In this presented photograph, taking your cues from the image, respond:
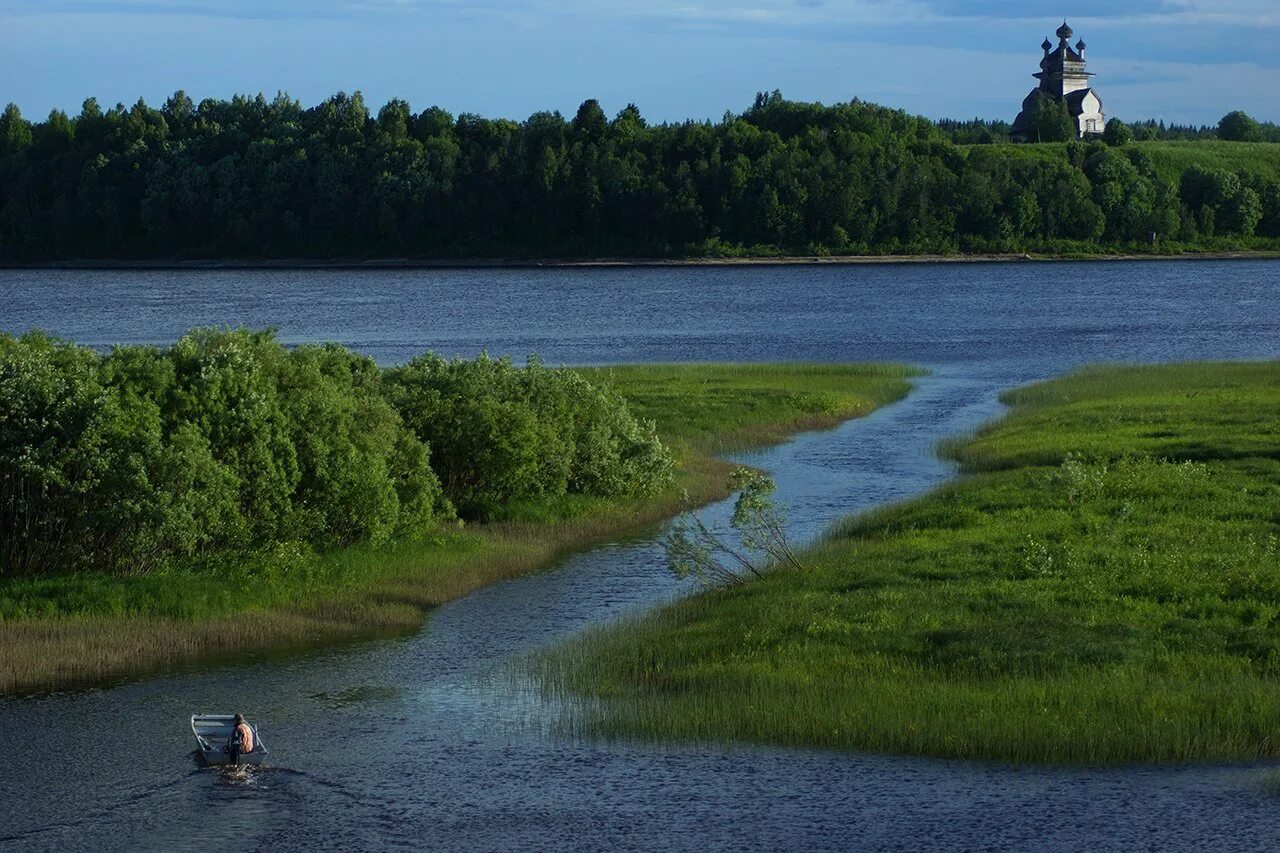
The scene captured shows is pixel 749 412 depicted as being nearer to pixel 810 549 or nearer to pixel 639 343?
pixel 810 549

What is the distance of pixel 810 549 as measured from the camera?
128ft

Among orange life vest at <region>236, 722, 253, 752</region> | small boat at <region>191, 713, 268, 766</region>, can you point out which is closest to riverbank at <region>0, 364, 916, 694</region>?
small boat at <region>191, 713, 268, 766</region>

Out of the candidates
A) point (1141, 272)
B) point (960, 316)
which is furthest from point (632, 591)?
point (1141, 272)

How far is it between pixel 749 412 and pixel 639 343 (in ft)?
149

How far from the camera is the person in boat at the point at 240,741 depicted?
24.9m

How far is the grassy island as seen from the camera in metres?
25.8

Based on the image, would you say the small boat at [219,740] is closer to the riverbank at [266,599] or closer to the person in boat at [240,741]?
the person in boat at [240,741]

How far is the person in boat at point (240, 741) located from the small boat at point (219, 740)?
5 centimetres

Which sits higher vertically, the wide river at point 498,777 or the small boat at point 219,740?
the small boat at point 219,740

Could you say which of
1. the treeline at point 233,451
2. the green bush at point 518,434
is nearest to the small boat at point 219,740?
the treeline at point 233,451

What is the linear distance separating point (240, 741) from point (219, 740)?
105 centimetres

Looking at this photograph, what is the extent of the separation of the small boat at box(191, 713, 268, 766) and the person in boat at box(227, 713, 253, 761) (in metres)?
0.05

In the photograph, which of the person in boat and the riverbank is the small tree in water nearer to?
the riverbank

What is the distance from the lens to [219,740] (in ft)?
84.7
